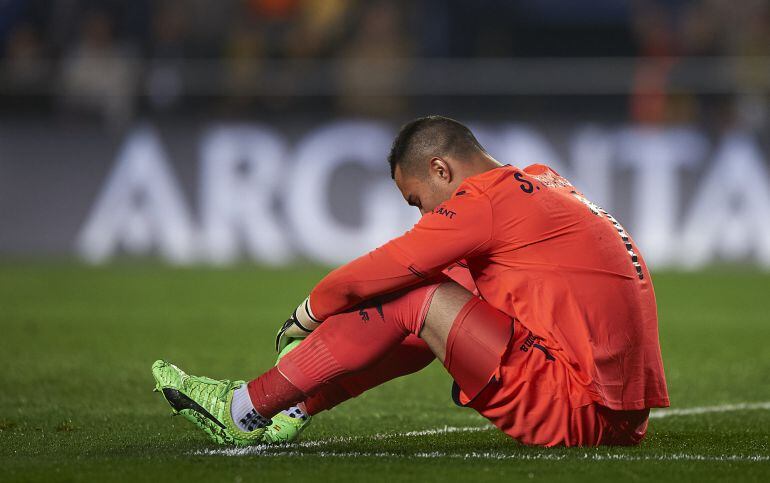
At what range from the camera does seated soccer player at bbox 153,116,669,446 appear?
4418 mm

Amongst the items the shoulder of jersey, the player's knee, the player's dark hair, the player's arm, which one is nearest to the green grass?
the player's knee

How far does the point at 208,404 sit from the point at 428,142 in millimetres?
1290

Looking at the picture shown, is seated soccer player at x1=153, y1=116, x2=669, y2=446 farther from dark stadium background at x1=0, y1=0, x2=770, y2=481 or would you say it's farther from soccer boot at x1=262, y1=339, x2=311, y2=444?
dark stadium background at x1=0, y1=0, x2=770, y2=481

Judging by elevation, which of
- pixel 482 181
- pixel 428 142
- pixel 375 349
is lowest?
pixel 375 349

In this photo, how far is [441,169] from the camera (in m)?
4.68

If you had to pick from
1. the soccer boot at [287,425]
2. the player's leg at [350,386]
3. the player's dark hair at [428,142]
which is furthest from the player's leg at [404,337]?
the player's dark hair at [428,142]

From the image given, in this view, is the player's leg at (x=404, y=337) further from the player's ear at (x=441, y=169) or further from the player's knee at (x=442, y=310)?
the player's ear at (x=441, y=169)

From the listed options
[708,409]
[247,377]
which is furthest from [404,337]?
[247,377]

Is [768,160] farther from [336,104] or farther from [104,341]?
[104,341]

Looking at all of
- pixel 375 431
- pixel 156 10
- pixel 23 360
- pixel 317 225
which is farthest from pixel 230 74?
pixel 375 431

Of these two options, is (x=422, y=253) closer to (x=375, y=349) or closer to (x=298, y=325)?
(x=375, y=349)

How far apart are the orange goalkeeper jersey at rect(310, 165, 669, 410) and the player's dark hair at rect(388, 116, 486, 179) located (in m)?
0.18

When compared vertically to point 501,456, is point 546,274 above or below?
above

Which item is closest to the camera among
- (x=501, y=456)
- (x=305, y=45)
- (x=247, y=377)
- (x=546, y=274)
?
(x=546, y=274)
